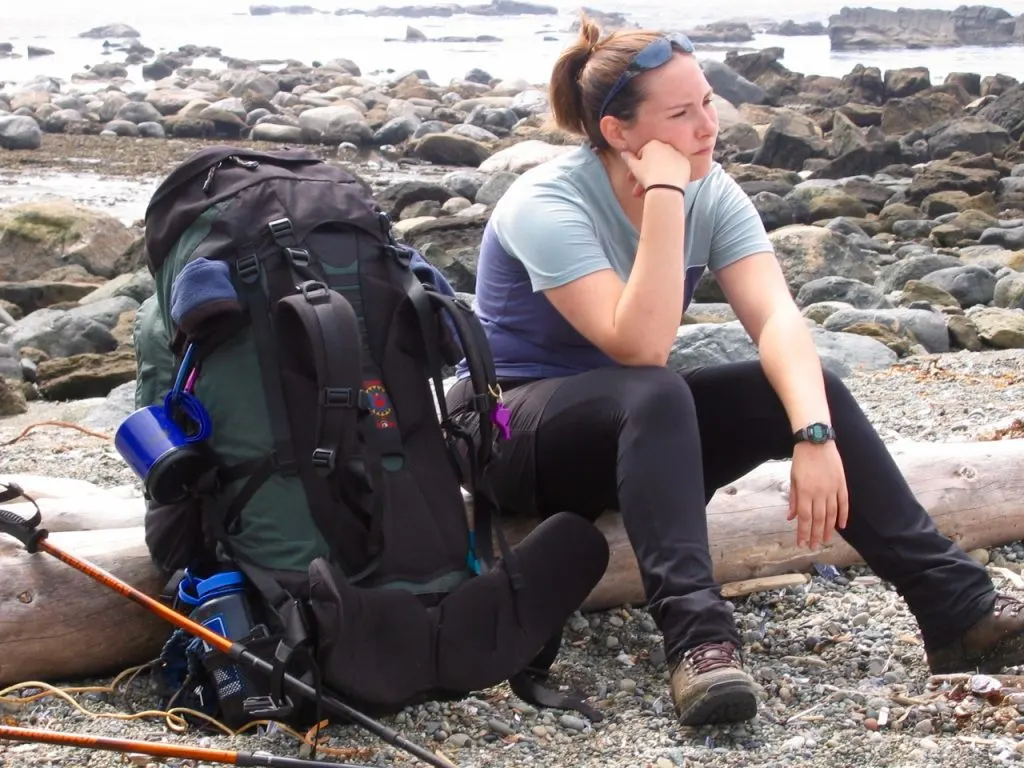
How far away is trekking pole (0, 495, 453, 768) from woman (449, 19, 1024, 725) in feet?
2.06

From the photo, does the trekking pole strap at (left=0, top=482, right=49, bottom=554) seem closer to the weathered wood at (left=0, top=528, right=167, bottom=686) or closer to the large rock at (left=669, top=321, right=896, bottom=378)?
the weathered wood at (left=0, top=528, right=167, bottom=686)

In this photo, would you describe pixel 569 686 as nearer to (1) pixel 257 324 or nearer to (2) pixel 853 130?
(1) pixel 257 324

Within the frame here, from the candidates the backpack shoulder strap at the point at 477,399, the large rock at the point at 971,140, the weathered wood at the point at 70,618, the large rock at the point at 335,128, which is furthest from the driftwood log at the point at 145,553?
the large rock at the point at 335,128

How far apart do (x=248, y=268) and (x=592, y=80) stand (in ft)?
3.46

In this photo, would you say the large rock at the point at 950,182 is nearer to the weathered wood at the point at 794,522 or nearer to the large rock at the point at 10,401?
the large rock at the point at 10,401

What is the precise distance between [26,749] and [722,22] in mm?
89234

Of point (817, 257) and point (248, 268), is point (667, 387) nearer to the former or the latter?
point (248, 268)

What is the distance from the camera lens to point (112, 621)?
3320mm

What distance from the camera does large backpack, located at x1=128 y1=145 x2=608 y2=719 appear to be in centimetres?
297

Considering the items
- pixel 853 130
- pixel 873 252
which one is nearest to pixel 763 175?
pixel 853 130

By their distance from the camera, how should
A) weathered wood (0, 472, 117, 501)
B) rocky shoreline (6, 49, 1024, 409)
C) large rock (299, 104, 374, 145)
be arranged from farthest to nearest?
large rock (299, 104, 374, 145), rocky shoreline (6, 49, 1024, 409), weathered wood (0, 472, 117, 501)

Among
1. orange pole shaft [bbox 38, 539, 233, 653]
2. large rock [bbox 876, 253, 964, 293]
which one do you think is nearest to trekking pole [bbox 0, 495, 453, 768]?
orange pole shaft [bbox 38, 539, 233, 653]

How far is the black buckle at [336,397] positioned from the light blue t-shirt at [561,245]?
26.6 inches

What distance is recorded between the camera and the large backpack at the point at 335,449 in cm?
297
